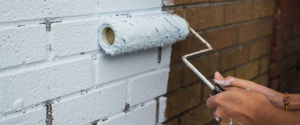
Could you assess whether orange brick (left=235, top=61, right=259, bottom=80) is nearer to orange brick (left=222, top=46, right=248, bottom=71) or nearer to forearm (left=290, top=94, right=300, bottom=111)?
orange brick (left=222, top=46, right=248, bottom=71)

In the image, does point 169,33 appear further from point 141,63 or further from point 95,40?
point 95,40

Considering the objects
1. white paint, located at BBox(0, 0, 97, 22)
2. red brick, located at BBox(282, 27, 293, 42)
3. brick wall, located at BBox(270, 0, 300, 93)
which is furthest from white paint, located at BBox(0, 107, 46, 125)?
red brick, located at BBox(282, 27, 293, 42)

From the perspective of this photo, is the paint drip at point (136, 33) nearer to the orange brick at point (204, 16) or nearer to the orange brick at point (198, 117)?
the orange brick at point (204, 16)

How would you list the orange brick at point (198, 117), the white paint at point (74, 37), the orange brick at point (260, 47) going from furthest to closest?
the orange brick at point (260, 47), the orange brick at point (198, 117), the white paint at point (74, 37)

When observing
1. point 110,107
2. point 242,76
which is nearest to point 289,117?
Result: point 110,107

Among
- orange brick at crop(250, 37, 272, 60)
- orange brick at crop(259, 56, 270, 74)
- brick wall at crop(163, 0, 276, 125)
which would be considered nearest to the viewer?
brick wall at crop(163, 0, 276, 125)

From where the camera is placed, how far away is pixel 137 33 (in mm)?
1042

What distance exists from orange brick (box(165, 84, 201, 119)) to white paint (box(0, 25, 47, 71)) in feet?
2.34

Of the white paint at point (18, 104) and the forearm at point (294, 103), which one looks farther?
the forearm at point (294, 103)

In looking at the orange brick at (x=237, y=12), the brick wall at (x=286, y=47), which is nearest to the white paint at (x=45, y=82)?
the orange brick at (x=237, y=12)

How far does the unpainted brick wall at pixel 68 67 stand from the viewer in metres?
0.87

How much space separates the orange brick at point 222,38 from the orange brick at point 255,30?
0.10 m

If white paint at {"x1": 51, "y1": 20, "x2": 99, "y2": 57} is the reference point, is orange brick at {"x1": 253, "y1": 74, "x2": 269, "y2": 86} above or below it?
below

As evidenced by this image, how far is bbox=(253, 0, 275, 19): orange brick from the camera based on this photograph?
2.00m
